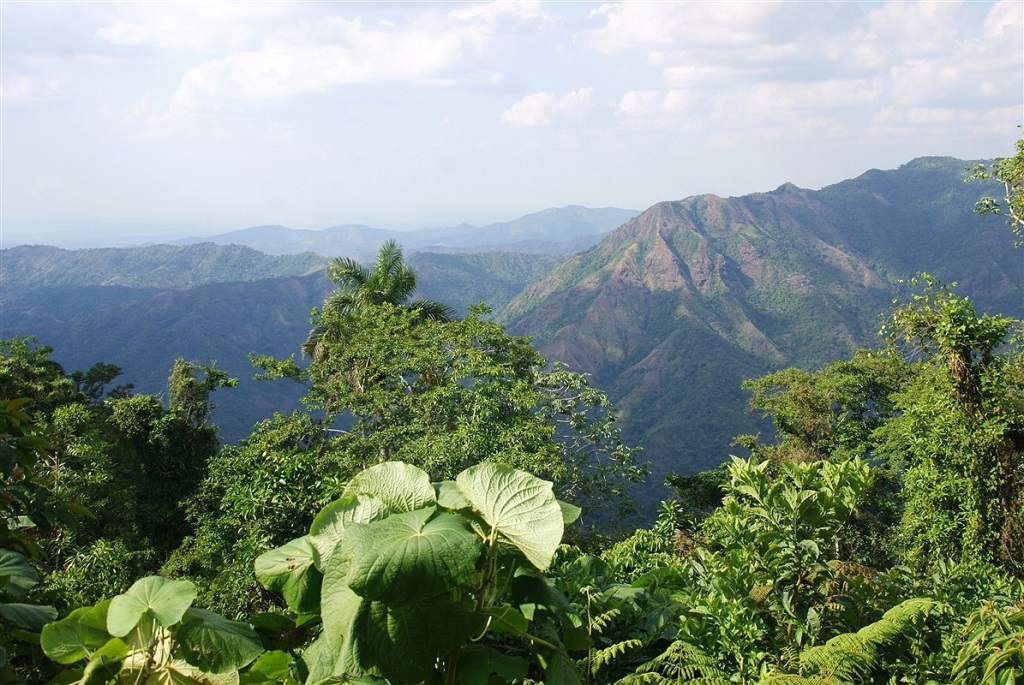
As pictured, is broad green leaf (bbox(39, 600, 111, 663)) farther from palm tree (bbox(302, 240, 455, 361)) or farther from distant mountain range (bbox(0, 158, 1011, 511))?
distant mountain range (bbox(0, 158, 1011, 511))

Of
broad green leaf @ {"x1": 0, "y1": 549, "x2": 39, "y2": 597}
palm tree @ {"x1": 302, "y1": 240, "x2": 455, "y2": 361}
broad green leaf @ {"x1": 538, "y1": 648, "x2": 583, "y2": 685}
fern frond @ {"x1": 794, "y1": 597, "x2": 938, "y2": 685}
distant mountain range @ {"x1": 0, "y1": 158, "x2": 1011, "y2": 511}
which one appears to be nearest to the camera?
broad green leaf @ {"x1": 538, "y1": 648, "x2": 583, "y2": 685}

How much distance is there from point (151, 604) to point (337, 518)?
35 cm

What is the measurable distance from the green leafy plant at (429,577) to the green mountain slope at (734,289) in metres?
71.2

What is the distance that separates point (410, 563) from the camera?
1.13 metres

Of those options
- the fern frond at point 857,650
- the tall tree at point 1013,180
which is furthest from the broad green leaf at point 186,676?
the tall tree at point 1013,180

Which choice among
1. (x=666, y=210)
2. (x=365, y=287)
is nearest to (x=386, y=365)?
(x=365, y=287)

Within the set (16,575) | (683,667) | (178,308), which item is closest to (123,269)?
(178,308)

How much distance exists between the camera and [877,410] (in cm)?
2398

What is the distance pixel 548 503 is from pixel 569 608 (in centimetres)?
33

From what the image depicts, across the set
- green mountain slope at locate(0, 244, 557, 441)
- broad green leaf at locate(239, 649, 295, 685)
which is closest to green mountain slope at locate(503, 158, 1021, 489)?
green mountain slope at locate(0, 244, 557, 441)

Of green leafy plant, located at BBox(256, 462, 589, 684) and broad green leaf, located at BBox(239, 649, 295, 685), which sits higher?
green leafy plant, located at BBox(256, 462, 589, 684)

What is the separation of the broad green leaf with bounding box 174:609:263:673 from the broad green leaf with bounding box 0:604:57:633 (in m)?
0.51

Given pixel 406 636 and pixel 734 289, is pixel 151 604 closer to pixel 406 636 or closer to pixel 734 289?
pixel 406 636

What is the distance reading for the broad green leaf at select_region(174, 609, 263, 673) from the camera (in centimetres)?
128
